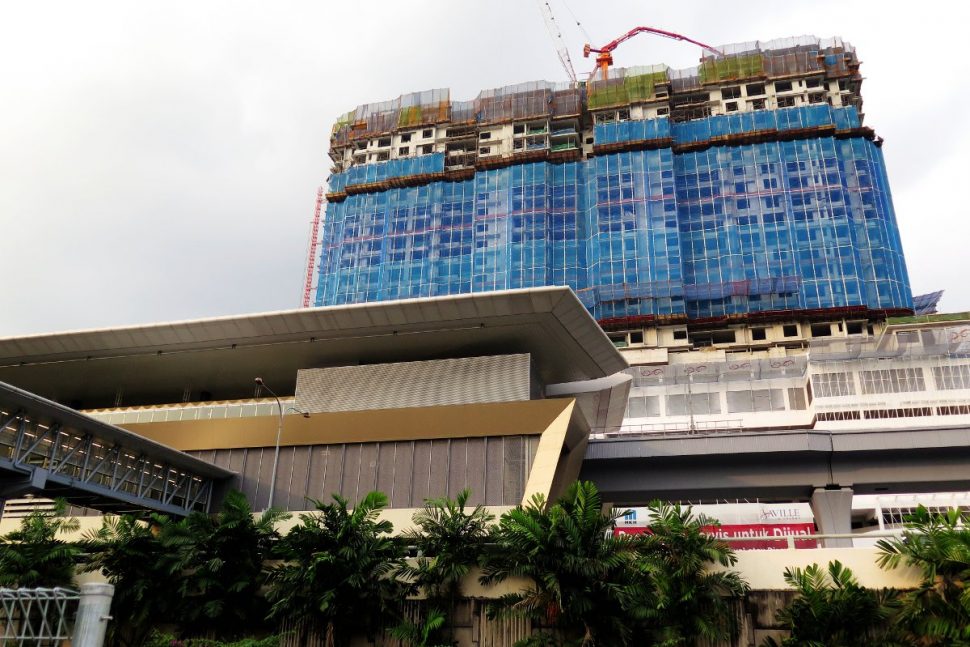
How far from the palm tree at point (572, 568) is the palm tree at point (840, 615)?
15.4 ft

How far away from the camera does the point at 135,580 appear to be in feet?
89.7

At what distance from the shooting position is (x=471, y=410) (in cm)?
3247

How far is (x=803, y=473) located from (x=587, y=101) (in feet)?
A: 283

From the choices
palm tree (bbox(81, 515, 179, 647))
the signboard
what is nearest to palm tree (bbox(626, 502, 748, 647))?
palm tree (bbox(81, 515, 179, 647))

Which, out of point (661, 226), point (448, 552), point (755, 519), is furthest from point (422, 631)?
point (661, 226)

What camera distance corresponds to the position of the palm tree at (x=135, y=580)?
26891 millimetres

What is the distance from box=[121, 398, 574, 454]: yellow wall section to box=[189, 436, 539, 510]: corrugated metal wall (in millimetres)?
340

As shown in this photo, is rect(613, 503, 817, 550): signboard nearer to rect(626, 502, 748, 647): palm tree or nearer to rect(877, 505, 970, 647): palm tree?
rect(626, 502, 748, 647): palm tree

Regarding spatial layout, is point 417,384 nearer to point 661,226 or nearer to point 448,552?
point 448,552

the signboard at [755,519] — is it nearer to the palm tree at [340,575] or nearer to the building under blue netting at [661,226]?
the building under blue netting at [661,226]

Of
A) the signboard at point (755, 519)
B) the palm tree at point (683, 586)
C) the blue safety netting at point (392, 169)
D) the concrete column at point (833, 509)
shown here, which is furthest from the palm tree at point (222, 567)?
the blue safety netting at point (392, 169)

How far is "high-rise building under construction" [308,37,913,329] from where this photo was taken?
96.4 meters

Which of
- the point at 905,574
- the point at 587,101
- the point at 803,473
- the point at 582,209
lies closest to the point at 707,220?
the point at 582,209

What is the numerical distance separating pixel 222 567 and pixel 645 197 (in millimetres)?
85099
